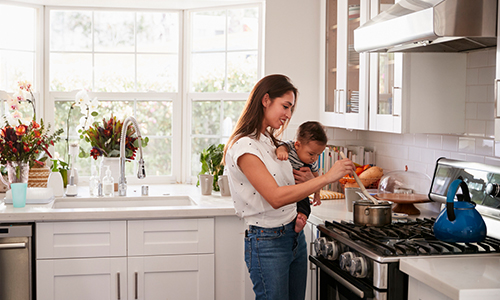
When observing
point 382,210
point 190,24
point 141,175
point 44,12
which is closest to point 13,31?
point 44,12

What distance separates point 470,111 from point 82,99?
2.60 meters

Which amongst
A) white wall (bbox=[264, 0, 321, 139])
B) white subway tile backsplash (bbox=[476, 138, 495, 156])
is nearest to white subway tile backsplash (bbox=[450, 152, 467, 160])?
white subway tile backsplash (bbox=[476, 138, 495, 156])

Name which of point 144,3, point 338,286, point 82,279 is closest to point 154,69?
point 144,3

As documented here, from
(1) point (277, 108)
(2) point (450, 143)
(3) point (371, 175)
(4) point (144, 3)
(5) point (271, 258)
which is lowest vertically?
(5) point (271, 258)

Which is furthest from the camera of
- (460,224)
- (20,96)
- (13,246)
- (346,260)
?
(20,96)

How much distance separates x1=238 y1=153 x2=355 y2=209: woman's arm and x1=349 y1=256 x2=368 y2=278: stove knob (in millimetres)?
322

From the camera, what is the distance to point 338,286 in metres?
2.24

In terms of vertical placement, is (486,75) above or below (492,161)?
above

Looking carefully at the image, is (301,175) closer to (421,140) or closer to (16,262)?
(421,140)

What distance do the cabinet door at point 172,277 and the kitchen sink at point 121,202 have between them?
0.43 m

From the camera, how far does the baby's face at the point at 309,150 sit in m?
2.36

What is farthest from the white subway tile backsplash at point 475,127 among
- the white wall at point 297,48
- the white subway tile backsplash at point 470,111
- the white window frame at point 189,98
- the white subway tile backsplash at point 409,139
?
the white window frame at point 189,98

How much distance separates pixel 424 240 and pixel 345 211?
839mm

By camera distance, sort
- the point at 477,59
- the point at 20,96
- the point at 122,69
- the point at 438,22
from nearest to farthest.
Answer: the point at 438,22 → the point at 477,59 → the point at 20,96 → the point at 122,69
